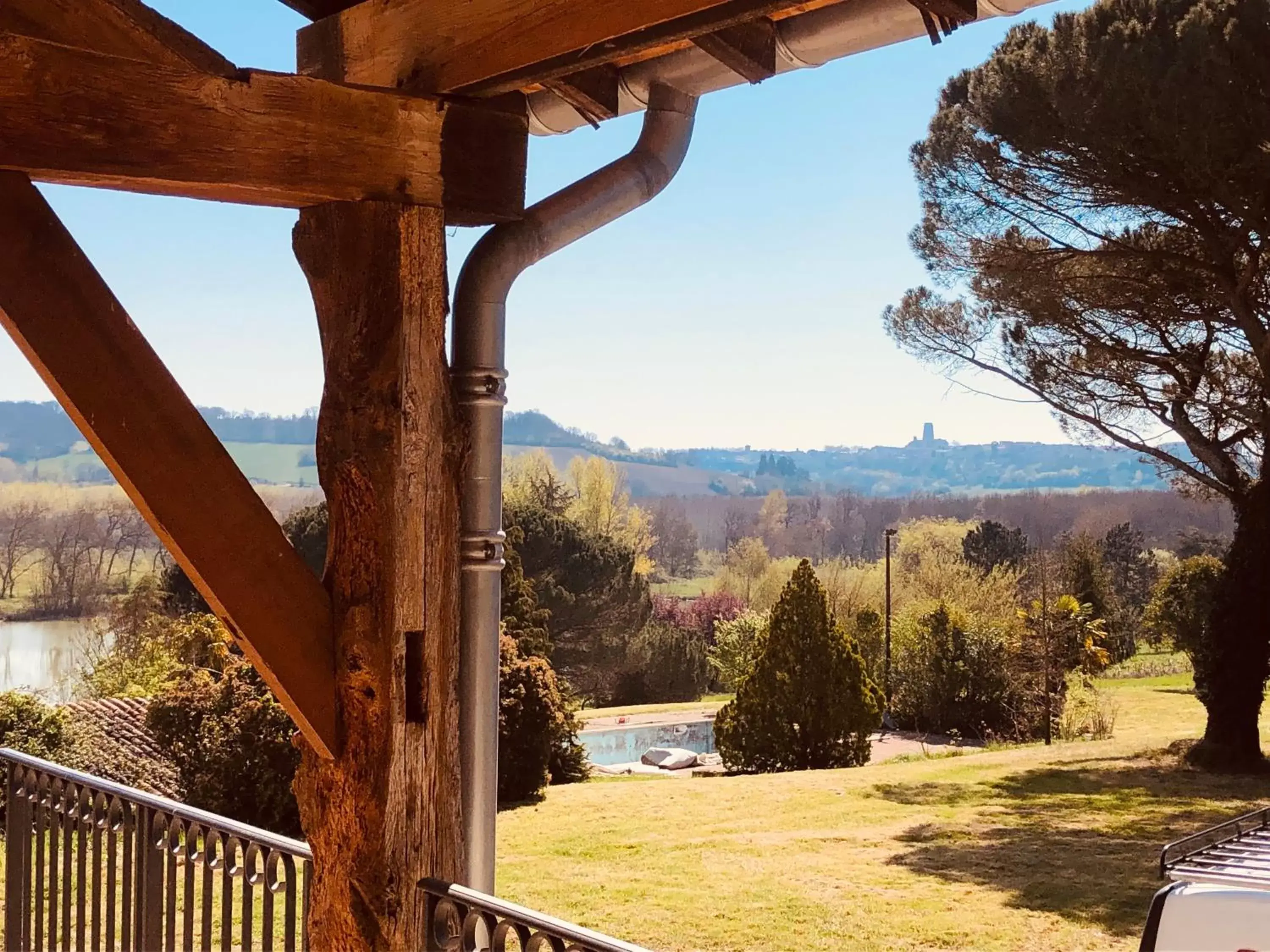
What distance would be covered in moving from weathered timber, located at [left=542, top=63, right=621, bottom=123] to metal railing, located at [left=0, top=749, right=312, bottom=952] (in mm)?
1427

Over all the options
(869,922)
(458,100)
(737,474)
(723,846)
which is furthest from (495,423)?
(737,474)

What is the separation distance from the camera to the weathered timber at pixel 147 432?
1604 millimetres

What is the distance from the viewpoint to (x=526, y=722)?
28.5 feet

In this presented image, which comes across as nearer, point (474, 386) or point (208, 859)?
point (474, 386)

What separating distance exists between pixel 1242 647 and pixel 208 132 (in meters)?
9.30

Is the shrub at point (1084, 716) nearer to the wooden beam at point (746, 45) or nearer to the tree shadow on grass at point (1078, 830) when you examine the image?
the tree shadow on grass at point (1078, 830)

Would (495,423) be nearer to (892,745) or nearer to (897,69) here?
(892,745)

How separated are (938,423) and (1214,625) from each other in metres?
39.2

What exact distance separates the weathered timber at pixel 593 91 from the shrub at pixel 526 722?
19.7 ft

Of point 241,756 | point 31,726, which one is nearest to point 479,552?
point 241,756

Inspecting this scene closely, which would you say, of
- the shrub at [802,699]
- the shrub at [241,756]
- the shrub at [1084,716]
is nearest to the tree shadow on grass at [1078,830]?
Result: the shrub at [802,699]

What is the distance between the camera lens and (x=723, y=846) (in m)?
7.55

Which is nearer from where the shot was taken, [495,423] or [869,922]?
[495,423]

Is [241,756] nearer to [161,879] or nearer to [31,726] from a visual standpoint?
[31,726]
